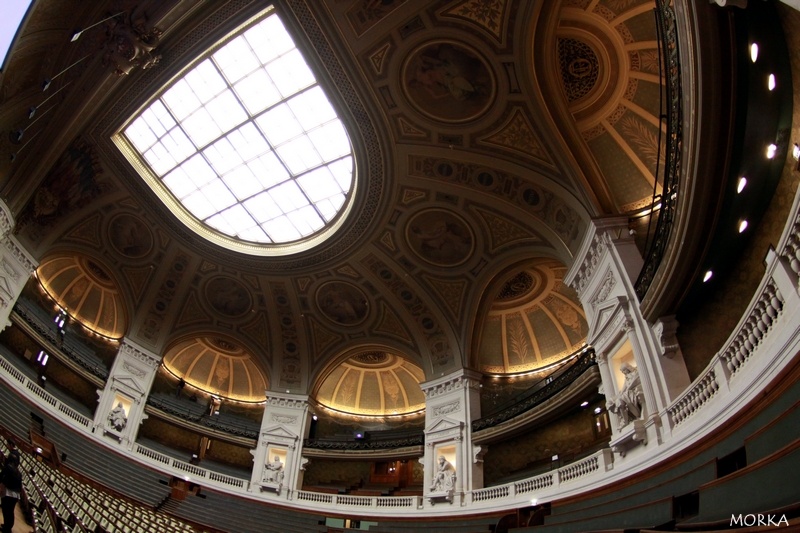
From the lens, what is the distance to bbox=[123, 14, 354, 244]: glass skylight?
15234 millimetres

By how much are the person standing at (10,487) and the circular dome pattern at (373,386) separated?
56.5 ft

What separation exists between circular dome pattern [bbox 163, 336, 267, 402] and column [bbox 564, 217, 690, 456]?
52.5 feet

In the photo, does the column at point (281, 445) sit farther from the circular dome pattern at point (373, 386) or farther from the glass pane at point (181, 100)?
the glass pane at point (181, 100)

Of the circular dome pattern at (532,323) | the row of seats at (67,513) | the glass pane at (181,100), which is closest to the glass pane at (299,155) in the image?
the glass pane at (181,100)

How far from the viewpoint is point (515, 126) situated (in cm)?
1382

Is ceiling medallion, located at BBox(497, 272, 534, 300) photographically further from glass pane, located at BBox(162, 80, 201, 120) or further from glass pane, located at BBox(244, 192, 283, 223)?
glass pane, located at BBox(162, 80, 201, 120)

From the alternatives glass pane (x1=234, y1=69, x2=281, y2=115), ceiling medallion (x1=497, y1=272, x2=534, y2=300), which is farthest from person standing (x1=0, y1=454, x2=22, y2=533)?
ceiling medallion (x1=497, y1=272, x2=534, y2=300)

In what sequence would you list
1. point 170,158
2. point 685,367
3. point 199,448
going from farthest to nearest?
point 199,448, point 170,158, point 685,367

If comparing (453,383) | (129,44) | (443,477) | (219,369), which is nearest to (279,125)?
(129,44)

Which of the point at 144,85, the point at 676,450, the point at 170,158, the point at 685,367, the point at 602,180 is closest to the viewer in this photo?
the point at 676,450

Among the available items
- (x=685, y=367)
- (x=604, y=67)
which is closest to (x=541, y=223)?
(x=604, y=67)

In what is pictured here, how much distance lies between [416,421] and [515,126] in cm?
1340

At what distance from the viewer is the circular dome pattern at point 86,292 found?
20.1 metres

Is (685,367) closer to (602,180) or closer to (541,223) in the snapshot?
(602,180)
